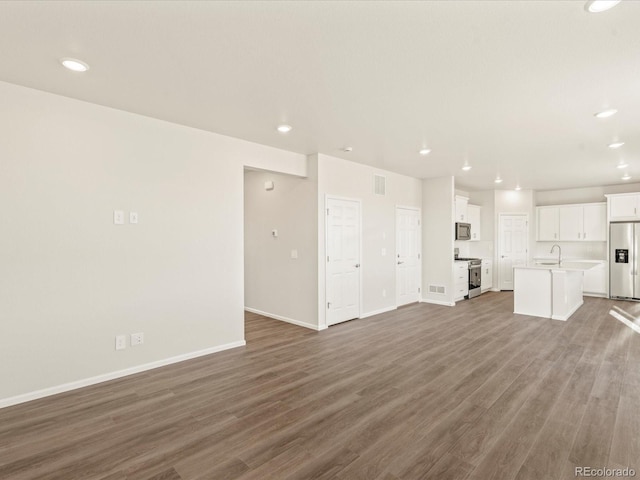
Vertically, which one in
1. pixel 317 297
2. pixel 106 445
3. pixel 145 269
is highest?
pixel 145 269

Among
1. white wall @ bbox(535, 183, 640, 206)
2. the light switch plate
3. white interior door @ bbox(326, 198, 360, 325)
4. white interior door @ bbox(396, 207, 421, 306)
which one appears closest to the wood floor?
white interior door @ bbox(326, 198, 360, 325)

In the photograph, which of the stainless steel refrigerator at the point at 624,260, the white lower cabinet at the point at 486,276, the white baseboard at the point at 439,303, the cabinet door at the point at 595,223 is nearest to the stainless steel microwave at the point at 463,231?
the white lower cabinet at the point at 486,276

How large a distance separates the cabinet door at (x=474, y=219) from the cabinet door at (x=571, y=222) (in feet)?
6.55

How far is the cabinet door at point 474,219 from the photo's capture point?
29.6ft

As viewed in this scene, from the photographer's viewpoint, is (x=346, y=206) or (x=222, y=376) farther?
(x=346, y=206)

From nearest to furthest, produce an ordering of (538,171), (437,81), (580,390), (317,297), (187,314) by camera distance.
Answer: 1. (437,81)
2. (580,390)
3. (187,314)
4. (317,297)
5. (538,171)

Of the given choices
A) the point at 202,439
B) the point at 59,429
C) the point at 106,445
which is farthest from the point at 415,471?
the point at 59,429

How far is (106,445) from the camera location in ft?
7.83

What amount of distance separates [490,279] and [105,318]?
355 inches

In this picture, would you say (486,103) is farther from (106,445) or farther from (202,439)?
(106,445)

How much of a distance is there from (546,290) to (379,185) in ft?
11.8

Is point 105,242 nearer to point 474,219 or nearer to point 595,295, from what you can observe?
point 474,219

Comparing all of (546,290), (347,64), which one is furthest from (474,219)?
(347,64)

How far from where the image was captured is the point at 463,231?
8406mm
